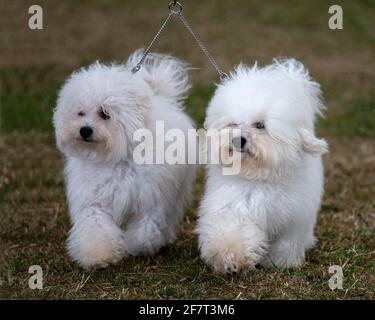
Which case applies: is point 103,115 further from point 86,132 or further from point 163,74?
point 163,74

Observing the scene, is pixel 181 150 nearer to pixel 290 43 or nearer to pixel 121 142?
pixel 121 142

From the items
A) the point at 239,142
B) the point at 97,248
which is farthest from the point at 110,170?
the point at 239,142

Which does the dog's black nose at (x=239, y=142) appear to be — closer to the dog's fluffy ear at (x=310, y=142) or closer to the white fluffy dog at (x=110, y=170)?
the dog's fluffy ear at (x=310, y=142)

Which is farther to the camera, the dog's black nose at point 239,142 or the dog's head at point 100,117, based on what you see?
the dog's head at point 100,117

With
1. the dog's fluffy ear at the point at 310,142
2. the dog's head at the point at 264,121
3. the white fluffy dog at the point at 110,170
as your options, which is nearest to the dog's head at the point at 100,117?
the white fluffy dog at the point at 110,170

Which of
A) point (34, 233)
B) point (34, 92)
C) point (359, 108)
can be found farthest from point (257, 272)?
point (34, 92)

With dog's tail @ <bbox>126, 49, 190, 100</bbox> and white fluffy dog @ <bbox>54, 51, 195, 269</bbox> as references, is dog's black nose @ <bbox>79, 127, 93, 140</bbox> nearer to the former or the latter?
white fluffy dog @ <bbox>54, 51, 195, 269</bbox>
